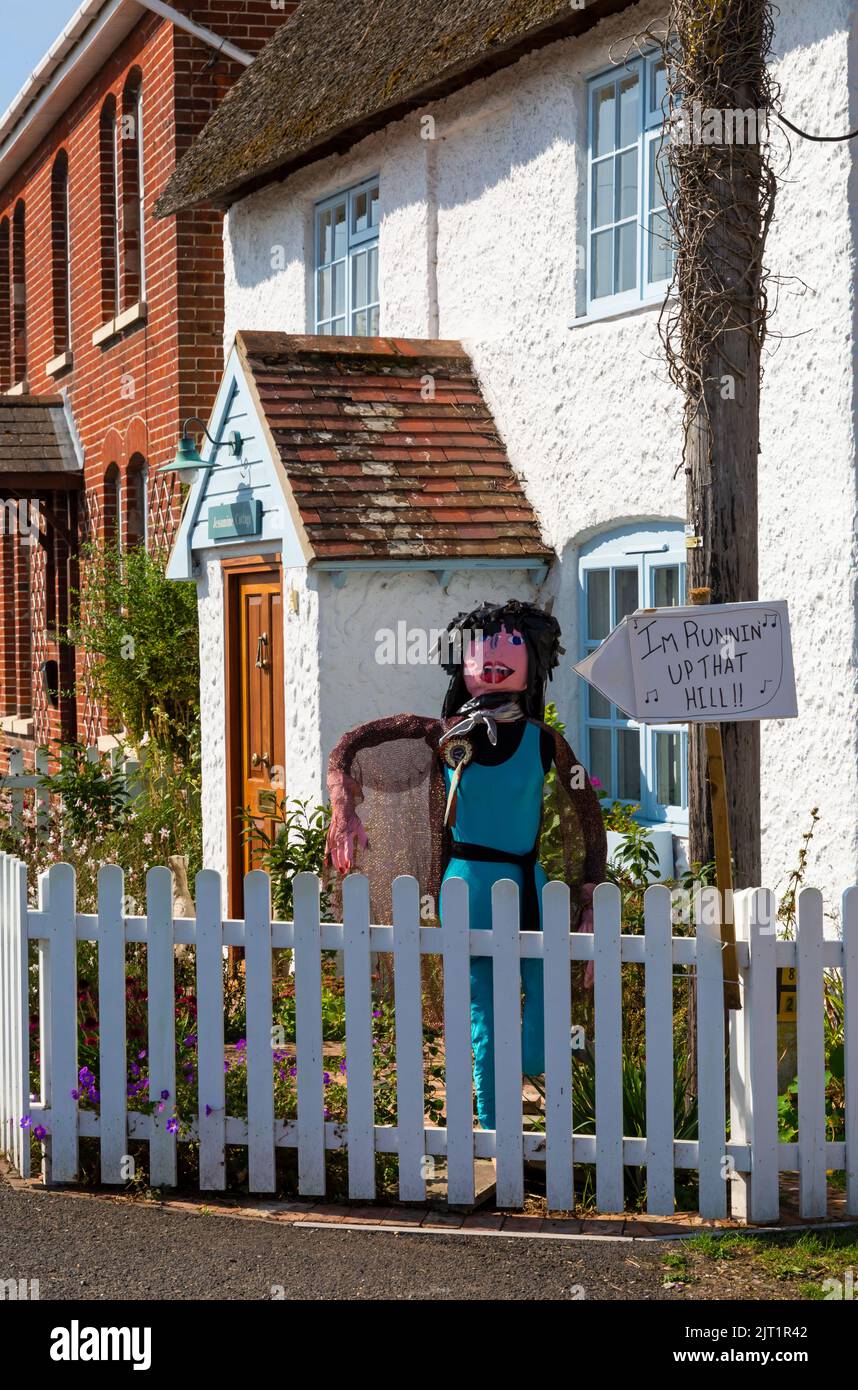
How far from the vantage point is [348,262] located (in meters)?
10.9

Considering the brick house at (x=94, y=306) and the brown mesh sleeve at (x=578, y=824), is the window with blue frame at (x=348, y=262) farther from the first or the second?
the brown mesh sleeve at (x=578, y=824)

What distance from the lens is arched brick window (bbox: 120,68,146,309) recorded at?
14195 mm

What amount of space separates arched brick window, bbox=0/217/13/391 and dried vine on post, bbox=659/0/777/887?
48.7 feet

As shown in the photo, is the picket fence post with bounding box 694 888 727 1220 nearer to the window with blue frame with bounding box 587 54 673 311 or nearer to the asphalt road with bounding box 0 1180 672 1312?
the asphalt road with bounding box 0 1180 672 1312

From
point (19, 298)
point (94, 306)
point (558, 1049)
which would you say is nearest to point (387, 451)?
point (558, 1049)

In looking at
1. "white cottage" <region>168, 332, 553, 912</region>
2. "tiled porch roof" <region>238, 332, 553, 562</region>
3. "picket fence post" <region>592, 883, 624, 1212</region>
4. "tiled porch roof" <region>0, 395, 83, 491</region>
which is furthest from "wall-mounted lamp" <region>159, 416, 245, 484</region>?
"tiled porch roof" <region>0, 395, 83, 491</region>

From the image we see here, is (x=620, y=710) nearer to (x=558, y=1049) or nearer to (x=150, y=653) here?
(x=558, y=1049)

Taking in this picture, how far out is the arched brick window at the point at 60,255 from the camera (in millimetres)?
16547

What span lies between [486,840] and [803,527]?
2.10m

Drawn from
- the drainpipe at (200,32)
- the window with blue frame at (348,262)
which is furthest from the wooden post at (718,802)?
the drainpipe at (200,32)

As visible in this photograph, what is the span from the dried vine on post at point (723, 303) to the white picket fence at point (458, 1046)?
0.48 metres

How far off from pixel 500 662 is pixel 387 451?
292 cm

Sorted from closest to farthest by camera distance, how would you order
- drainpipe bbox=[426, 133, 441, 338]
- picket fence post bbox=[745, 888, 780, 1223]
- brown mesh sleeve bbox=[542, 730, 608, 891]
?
1. picket fence post bbox=[745, 888, 780, 1223]
2. brown mesh sleeve bbox=[542, 730, 608, 891]
3. drainpipe bbox=[426, 133, 441, 338]

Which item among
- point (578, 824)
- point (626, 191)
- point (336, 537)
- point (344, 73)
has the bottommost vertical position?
point (578, 824)
